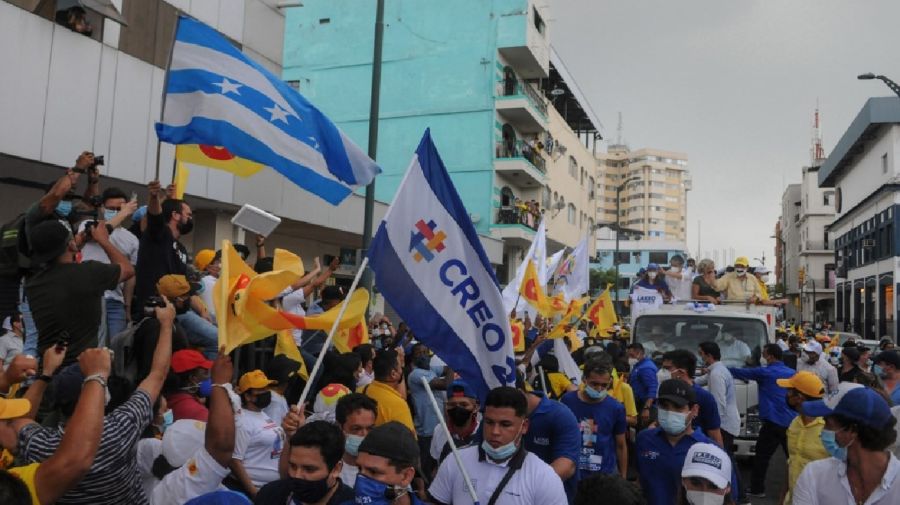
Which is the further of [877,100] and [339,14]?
[877,100]

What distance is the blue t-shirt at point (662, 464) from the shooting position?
5.07 meters

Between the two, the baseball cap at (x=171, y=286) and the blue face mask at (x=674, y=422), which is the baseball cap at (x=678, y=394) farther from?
the baseball cap at (x=171, y=286)

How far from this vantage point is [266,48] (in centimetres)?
1587

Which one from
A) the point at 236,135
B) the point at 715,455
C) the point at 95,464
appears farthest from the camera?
the point at 236,135

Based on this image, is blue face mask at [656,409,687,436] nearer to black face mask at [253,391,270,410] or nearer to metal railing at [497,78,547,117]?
black face mask at [253,391,270,410]

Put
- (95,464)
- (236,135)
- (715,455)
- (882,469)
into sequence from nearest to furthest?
(95,464)
(882,469)
(715,455)
(236,135)

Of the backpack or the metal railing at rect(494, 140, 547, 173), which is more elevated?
the metal railing at rect(494, 140, 547, 173)

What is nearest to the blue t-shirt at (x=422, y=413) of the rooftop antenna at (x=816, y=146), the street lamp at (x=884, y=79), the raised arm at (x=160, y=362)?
the raised arm at (x=160, y=362)

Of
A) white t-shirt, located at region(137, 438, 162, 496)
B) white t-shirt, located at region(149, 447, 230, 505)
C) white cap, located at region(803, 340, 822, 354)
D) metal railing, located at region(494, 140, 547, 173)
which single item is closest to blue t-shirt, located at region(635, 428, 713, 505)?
white t-shirt, located at region(149, 447, 230, 505)

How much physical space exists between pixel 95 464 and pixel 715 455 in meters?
2.97

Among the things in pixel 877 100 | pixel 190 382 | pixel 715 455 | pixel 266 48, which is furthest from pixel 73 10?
pixel 877 100

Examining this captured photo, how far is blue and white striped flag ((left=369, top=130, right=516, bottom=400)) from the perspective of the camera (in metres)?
4.61

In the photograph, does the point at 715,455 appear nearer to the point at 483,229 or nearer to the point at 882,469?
the point at 882,469

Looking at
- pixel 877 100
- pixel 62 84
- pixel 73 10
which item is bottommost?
pixel 62 84
